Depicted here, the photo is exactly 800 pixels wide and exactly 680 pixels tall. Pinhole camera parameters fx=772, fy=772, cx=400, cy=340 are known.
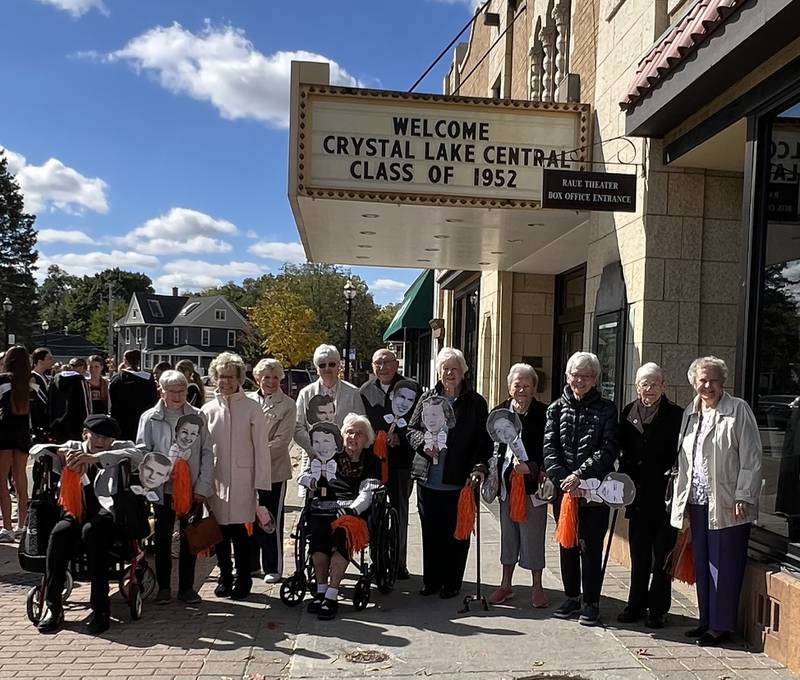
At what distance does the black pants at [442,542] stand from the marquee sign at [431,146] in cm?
346

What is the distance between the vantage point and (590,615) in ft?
16.1

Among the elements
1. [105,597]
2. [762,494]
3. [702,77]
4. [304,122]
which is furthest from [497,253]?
[105,597]

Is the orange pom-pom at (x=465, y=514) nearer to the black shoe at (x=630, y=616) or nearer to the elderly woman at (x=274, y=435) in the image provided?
the black shoe at (x=630, y=616)

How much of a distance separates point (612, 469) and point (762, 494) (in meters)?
0.98

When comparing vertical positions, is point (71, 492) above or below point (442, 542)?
above

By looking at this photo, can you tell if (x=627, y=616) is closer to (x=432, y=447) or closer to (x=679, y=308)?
(x=432, y=447)

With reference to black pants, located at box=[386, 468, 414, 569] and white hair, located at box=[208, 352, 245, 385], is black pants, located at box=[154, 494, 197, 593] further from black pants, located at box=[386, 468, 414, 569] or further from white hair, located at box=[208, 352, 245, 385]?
black pants, located at box=[386, 468, 414, 569]

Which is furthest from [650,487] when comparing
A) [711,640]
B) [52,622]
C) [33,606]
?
[33,606]

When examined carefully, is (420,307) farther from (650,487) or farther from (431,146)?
(650,487)

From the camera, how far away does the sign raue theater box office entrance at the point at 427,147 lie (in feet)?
25.6

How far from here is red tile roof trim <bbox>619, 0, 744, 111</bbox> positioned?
16.1 ft

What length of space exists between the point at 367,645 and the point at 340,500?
1.01 meters

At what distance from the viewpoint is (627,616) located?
16.4ft

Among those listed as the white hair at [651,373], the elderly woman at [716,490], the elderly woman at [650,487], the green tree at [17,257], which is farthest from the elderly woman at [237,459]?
the green tree at [17,257]
